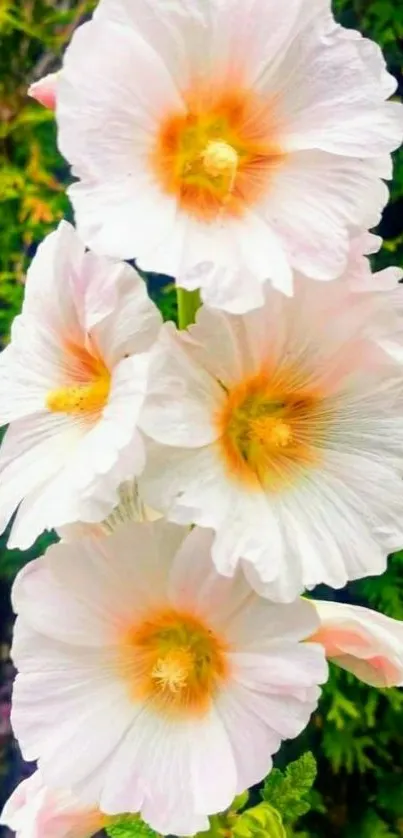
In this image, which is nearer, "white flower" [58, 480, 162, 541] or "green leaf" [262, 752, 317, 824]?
"white flower" [58, 480, 162, 541]

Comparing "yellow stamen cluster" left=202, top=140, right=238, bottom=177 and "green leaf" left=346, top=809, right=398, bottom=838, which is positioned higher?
"yellow stamen cluster" left=202, top=140, right=238, bottom=177

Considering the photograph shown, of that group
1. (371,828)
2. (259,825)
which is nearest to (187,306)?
(259,825)

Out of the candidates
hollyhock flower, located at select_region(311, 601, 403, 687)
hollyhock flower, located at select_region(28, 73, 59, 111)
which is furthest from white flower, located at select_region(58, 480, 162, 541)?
hollyhock flower, located at select_region(28, 73, 59, 111)

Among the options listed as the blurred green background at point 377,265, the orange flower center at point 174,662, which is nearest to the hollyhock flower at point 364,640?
the orange flower center at point 174,662

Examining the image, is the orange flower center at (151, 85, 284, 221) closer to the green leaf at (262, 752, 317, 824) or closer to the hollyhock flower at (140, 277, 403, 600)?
the hollyhock flower at (140, 277, 403, 600)

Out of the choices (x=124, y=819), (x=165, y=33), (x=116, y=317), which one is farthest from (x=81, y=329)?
(x=124, y=819)

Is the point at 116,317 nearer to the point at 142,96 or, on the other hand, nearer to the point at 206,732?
the point at 142,96

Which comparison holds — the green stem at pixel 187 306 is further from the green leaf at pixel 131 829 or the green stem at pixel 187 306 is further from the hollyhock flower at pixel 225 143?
the green leaf at pixel 131 829
